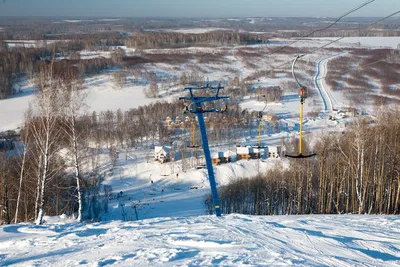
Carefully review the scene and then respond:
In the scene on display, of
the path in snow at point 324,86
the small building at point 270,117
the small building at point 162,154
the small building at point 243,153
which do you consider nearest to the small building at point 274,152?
the small building at point 243,153

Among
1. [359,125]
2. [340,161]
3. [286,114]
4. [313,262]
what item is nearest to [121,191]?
[340,161]

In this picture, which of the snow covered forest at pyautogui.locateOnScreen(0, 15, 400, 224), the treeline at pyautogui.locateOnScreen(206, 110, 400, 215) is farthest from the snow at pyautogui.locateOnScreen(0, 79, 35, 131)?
the treeline at pyautogui.locateOnScreen(206, 110, 400, 215)

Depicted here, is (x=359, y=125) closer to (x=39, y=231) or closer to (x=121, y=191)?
(x=39, y=231)

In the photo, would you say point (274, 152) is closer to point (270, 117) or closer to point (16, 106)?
point (270, 117)

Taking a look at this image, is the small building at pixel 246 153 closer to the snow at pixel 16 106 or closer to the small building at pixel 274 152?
the small building at pixel 274 152

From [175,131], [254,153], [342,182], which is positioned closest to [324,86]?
[175,131]
